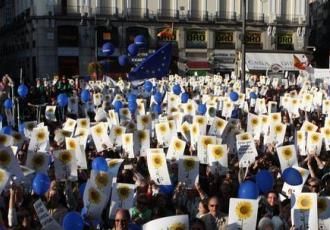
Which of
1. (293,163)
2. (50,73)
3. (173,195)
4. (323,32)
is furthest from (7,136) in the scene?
(323,32)

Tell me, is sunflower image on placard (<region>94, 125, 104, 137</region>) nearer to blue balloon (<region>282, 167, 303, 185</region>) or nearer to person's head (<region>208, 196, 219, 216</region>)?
blue balloon (<region>282, 167, 303, 185</region>)

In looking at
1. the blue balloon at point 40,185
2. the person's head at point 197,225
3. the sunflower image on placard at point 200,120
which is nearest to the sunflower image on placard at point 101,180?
the blue balloon at point 40,185

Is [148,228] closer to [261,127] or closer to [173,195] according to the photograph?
[173,195]

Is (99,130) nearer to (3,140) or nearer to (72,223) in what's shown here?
(3,140)

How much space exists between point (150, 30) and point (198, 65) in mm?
4496

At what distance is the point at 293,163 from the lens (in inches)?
395

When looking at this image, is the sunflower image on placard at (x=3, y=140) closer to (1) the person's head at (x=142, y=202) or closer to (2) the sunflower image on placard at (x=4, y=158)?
(2) the sunflower image on placard at (x=4, y=158)

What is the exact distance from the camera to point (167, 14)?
52062 millimetres

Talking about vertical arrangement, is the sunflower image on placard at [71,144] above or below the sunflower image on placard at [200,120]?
above

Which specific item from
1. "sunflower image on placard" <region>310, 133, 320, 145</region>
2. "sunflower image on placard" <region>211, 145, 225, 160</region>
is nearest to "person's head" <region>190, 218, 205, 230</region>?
"sunflower image on placard" <region>211, 145, 225, 160</region>

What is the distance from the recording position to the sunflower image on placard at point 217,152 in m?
10.0

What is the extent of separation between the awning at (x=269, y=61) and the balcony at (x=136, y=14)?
30.1ft

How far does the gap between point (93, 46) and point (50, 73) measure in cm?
367

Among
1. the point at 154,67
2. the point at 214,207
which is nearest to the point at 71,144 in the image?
the point at 214,207
